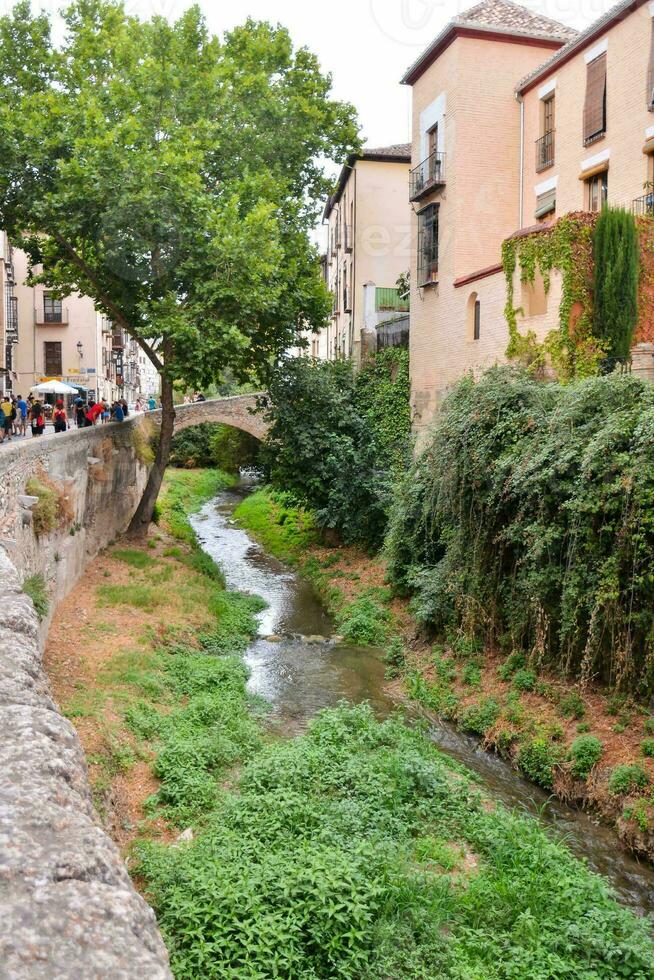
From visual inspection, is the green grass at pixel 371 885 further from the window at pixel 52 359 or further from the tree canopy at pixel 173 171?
the window at pixel 52 359

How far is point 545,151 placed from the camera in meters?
19.9

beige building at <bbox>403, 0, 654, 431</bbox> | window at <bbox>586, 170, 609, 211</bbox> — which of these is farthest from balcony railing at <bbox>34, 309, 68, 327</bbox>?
window at <bbox>586, 170, 609, 211</bbox>

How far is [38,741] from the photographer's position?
8.59ft

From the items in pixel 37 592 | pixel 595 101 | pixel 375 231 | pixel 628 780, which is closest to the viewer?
pixel 628 780

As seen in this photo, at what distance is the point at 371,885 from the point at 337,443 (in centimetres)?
1671

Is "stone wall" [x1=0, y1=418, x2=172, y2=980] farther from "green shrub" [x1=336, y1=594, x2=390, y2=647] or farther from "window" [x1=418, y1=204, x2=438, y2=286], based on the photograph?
"window" [x1=418, y1=204, x2=438, y2=286]

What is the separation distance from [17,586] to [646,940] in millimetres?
6115

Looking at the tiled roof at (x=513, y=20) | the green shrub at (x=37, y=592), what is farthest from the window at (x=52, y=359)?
the green shrub at (x=37, y=592)

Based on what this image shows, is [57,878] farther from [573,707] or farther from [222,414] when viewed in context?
[222,414]

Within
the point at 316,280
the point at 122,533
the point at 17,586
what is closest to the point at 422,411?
the point at 316,280

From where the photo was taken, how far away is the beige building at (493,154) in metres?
17.4

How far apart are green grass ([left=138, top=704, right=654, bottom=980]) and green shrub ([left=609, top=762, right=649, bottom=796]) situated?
1.17 metres

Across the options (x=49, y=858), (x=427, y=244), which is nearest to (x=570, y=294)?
(x=427, y=244)

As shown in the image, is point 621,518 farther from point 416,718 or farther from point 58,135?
point 58,135
